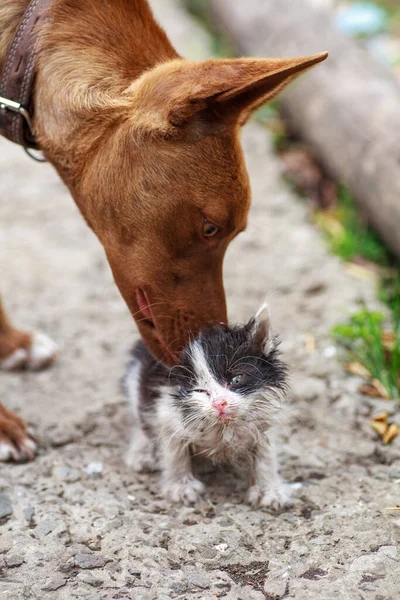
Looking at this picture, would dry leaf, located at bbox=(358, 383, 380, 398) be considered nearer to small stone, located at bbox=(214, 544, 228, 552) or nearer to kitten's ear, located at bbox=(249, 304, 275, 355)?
kitten's ear, located at bbox=(249, 304, 275, 355)

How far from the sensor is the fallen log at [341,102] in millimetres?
5246

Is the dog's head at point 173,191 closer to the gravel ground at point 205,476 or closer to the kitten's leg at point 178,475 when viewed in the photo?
the kitten's leg at point 178,475

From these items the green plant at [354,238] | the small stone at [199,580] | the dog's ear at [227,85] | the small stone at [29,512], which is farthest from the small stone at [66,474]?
the green plant at [354,238]

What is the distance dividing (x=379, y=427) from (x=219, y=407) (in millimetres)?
1193

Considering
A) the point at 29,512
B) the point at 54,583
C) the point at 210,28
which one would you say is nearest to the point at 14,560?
the point at 54,583

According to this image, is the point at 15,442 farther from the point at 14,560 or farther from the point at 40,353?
the point at 40,353

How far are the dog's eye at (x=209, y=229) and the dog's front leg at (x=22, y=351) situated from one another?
5.57 ft

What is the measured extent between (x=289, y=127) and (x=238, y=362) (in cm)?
448

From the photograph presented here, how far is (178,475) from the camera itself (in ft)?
11.0

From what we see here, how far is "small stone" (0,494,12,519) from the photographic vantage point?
3.14 meters

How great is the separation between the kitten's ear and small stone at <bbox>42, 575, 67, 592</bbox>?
3.72 ft

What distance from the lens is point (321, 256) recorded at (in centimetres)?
552

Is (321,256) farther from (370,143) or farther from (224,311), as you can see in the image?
(224,311)

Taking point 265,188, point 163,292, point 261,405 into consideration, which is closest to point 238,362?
point 261,405
